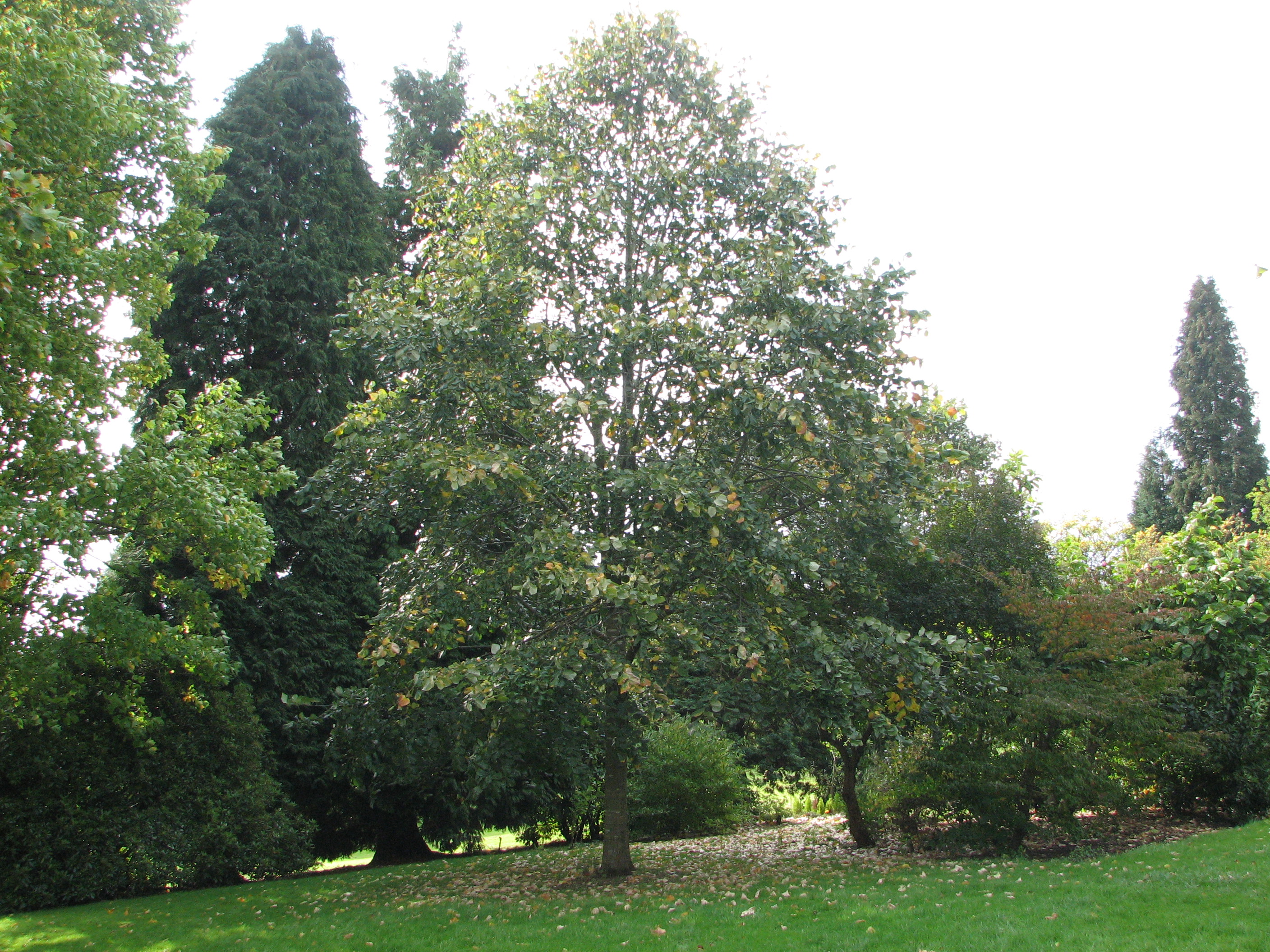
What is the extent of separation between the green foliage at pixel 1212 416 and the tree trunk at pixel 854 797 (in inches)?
992

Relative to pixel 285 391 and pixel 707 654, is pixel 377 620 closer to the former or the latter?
Answer: pixel 707 654

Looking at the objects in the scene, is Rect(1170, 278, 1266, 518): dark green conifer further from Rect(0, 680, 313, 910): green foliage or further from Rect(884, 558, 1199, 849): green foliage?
Rect(0, 680, 313, 910): green foliage

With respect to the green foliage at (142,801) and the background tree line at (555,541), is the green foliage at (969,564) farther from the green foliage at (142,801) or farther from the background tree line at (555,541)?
the green foliage at (142,801)

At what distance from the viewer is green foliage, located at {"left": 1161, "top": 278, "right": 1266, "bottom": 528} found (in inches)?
1176

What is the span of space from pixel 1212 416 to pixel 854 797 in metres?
27.9

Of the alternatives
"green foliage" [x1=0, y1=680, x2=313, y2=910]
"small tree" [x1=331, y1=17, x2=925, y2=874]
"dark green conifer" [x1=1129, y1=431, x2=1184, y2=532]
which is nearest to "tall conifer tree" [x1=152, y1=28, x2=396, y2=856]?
"green foliage" [x1=0, y1=680, x2=313, y2=910]

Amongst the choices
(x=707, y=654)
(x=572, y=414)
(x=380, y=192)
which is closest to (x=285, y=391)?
(x=380, y=192)

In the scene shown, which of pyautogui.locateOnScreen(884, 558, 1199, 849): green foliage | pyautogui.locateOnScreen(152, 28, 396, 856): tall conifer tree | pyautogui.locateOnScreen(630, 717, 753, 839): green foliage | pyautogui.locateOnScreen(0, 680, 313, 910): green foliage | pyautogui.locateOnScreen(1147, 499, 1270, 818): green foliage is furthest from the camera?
pyautogui.locateOnScreen(630, 717, 753, 839): green foliage

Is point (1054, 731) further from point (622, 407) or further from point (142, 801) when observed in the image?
point (142, 801)

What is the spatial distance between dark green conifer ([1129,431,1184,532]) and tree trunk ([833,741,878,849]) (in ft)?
84.3

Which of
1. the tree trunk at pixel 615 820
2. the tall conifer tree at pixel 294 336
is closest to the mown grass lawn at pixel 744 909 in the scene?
the tree trunk at pixel 615 820

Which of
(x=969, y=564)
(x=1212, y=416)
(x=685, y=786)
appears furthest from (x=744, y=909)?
(x=1212, y=416)

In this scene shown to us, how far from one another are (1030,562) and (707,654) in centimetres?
633

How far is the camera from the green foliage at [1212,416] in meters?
29.9
